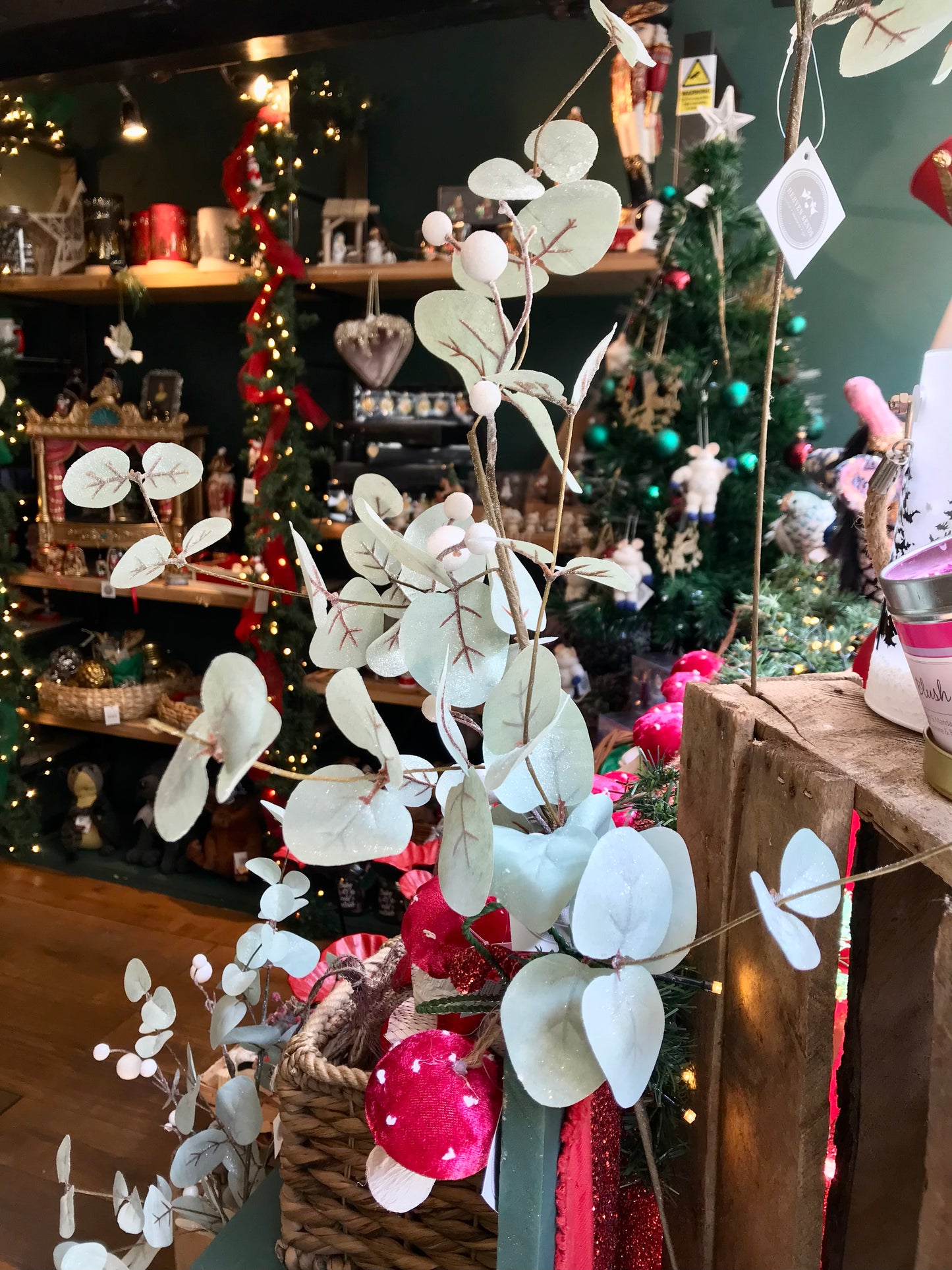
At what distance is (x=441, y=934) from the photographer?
529 millimetres

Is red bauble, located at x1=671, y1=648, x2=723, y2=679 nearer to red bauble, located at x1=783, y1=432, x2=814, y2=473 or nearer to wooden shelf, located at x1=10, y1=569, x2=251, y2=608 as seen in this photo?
red bauble, located at x1=783, y1=432, x2=814, y2=473

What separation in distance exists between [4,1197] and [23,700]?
1569mm

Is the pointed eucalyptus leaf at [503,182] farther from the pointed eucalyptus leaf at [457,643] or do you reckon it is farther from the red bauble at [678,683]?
the red bauble at [678,683]

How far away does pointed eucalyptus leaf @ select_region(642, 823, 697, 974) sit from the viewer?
38cm

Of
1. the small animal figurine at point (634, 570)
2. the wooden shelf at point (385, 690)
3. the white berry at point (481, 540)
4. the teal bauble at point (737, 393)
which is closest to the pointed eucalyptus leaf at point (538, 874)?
the white berry at point (481, 540)

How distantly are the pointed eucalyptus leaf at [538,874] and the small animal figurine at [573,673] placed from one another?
1.35m

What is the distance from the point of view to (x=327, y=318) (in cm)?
260

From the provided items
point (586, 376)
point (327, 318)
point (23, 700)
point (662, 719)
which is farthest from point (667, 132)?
point (23, 700)

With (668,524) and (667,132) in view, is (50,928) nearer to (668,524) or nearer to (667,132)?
(668,524)

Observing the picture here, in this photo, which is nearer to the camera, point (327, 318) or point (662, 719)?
point (662, 719)

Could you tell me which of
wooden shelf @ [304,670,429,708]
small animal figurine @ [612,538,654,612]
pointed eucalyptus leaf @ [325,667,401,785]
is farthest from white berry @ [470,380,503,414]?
wooden shelf @ [304,670,429,708]

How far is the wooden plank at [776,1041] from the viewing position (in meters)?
0.46

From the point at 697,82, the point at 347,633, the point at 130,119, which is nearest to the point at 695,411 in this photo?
the point at 697,82

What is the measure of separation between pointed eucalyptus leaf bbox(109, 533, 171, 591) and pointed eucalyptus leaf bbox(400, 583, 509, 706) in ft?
0.45
